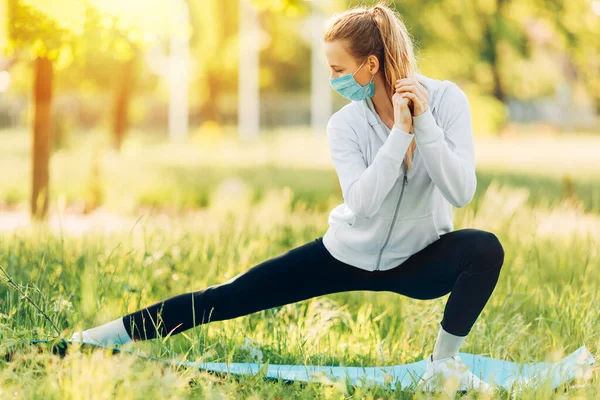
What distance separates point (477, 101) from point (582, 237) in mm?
9844

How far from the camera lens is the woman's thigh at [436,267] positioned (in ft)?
9.45

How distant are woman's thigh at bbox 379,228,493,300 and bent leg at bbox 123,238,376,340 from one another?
0.14 meters

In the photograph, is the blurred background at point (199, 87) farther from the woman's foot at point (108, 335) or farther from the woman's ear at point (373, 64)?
the woman's foot at point (108, 335)

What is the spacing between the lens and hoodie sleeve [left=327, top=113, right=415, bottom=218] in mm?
2725

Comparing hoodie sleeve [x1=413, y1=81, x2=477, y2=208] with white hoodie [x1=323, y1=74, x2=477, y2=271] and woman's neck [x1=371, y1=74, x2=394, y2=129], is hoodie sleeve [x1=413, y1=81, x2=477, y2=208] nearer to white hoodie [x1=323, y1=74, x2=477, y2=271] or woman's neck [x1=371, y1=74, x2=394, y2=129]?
white hoodie [x1=323, y1=74, x2=477, y2=271]

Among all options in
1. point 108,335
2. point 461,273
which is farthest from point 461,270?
point 108,335

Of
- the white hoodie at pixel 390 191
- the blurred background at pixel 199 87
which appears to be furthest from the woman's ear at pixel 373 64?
the blurred background at pixel 199 87

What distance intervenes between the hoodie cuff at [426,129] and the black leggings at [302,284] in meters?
0.42

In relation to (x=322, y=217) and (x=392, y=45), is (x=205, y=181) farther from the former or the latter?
(x=392, y=45)

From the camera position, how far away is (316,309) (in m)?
3.89

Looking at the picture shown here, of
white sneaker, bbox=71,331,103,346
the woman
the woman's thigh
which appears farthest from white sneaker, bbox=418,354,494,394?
white sneaker, bbox=71,331,103,346

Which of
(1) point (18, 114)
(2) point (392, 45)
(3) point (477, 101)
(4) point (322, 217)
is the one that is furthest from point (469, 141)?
(1) point (18, 114)

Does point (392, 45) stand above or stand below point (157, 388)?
above

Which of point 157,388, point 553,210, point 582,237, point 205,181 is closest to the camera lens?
point 157,388
